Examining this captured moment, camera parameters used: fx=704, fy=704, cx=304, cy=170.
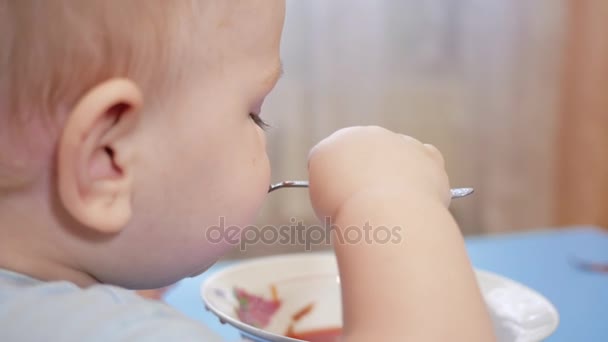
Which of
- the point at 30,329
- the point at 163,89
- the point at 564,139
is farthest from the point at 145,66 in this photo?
the point at 564,139

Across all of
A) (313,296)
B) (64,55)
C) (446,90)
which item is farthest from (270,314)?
(446,90)

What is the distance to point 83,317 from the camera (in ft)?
1.14

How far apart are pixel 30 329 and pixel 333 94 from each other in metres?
1.07

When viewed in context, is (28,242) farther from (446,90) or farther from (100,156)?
(446,90)

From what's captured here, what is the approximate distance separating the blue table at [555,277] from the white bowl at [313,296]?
52mm

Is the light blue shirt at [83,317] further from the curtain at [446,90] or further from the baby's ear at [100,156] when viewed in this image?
the curtain at [446,90]

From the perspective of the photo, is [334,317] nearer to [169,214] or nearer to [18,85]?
[169,214]

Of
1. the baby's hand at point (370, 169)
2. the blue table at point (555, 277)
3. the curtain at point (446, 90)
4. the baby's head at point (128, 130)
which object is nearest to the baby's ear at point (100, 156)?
the baby's head at point (128, 130)

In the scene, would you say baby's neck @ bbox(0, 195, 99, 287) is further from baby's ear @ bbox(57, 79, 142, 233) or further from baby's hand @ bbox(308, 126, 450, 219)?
baby's hand @ bbox(308, 126, 450, 219)

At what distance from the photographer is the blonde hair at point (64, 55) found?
13.6 inches

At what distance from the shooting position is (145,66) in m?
0.37

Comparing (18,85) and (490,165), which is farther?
(490,165)

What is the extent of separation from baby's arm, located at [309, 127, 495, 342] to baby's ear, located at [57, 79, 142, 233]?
0.13m

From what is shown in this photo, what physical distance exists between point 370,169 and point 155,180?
13 centimetres
